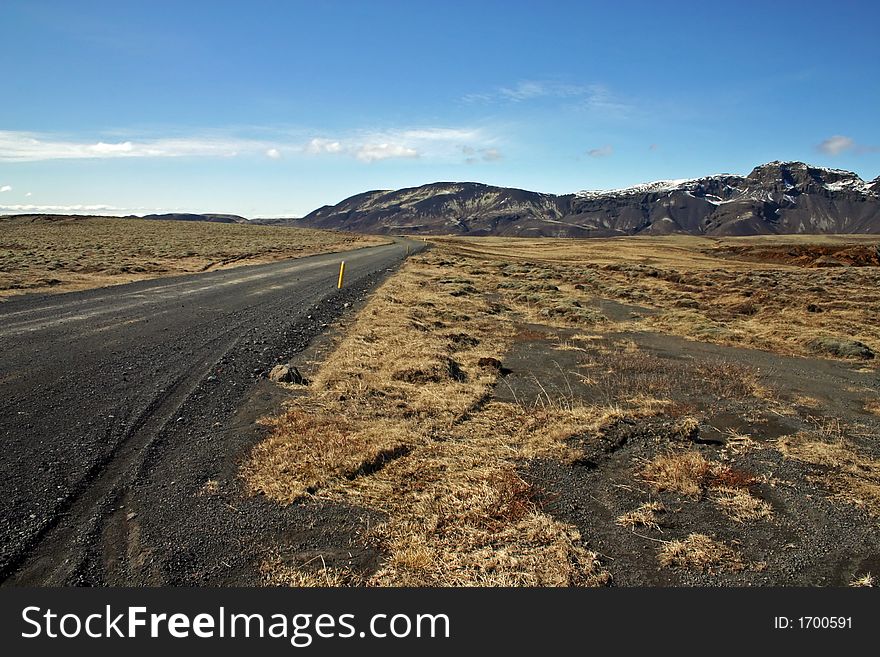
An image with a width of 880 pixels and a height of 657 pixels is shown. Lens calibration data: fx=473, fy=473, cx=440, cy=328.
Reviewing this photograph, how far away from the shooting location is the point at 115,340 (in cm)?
1087

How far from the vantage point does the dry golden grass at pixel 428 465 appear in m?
3.96

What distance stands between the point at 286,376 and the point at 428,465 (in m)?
4.11

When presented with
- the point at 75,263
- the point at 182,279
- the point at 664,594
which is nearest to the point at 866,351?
the point at 664,594

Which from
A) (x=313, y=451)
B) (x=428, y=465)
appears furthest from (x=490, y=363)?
(x=313, y=451)

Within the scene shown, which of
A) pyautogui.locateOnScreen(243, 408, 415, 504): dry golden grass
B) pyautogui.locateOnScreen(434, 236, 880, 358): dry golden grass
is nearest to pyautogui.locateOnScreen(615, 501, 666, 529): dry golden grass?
pyautogui.locateOnScreen(243, 408, 415, 504): dry golden grass

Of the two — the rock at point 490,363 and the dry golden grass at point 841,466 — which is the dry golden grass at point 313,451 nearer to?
the rock at point 490,363

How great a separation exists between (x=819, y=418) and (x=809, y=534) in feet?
15.6

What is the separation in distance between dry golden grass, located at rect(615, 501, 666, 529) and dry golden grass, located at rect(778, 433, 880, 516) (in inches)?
93.1

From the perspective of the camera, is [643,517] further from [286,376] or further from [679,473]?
[286,376]

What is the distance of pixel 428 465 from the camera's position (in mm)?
5711

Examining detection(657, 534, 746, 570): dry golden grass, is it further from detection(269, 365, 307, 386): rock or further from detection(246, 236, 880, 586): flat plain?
detection(269, 365, 307, 386): rock

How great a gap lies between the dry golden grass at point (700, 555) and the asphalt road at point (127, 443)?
351 centimetres

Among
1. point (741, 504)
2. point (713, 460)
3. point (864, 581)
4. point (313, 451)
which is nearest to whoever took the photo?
point (864, 581)

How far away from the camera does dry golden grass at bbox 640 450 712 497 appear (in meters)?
5.53
